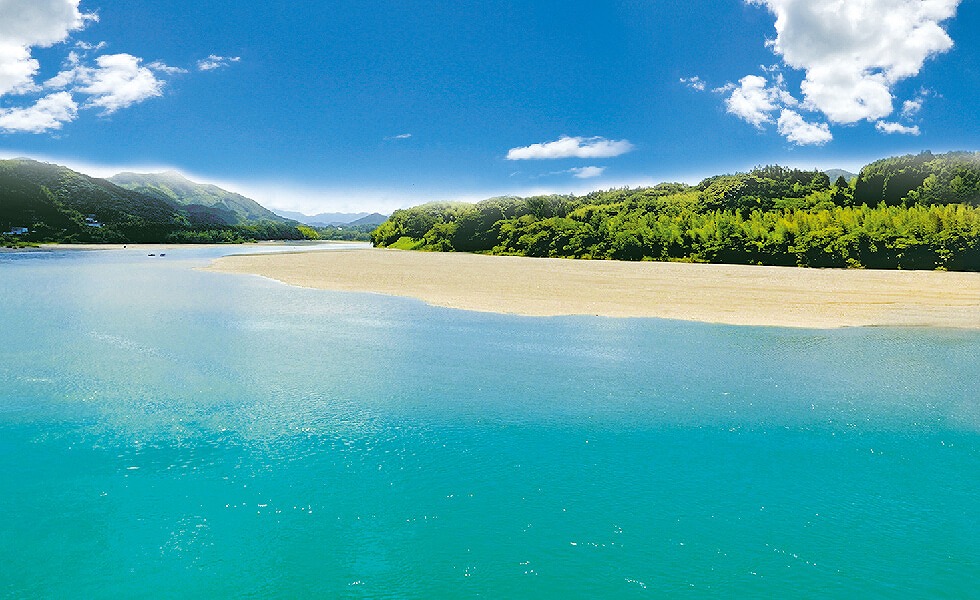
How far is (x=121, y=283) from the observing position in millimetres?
42156

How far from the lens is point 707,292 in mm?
34969

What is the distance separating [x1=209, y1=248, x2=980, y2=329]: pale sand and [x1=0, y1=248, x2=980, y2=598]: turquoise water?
7.52 metres

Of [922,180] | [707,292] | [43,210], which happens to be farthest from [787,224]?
[43,210]

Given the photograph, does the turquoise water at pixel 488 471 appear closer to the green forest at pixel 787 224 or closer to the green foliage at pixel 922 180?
the green forest at pixel 787 224

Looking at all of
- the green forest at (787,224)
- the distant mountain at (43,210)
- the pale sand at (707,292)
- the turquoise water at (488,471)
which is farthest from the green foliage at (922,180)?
the distant mountain at (43,210)

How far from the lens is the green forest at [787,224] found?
5012cm

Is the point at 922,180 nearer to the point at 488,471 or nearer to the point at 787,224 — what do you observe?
the point at 787,224

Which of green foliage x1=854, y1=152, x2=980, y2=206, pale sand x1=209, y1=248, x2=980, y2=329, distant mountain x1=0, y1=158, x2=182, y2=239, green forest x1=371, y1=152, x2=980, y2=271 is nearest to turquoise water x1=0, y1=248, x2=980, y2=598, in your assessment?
pale sand x1=209, y1=248, x2=980, y2=329

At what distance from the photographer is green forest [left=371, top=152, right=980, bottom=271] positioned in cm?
5012

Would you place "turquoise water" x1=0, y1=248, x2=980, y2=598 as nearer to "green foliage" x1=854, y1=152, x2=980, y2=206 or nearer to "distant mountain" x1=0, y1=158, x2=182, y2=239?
"green foliage" x1=854, y1=152, x2=980, y2=206

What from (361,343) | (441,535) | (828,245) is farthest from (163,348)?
(828,245)

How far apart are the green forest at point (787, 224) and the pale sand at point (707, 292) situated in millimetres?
4797

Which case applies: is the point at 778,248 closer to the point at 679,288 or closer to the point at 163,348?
the point at 679,288

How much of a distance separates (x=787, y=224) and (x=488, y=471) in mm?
60636
